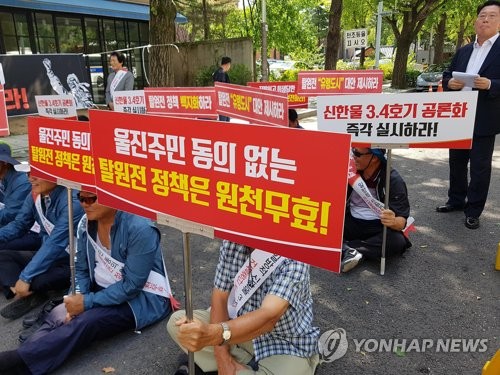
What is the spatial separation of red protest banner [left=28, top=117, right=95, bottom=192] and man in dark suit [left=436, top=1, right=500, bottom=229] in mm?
3258

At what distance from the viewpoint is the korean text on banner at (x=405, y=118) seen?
2799mm

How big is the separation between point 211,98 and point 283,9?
12.5 m

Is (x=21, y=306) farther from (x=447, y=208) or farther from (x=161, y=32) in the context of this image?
(x=161, y=32)

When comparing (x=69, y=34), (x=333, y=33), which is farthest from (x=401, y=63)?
(x=69, y=34)

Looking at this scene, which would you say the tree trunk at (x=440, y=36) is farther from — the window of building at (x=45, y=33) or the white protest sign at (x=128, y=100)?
the white protest sign at (x=128, y=100)

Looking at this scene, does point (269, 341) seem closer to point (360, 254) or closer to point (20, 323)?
point (360, 254)

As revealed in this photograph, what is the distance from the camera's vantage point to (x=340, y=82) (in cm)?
690

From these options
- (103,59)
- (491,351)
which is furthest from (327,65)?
(491,351)

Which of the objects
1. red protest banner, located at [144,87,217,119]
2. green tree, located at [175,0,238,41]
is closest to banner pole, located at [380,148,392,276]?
red protest banner, located at [144,87,217,119]

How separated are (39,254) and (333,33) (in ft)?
36.0

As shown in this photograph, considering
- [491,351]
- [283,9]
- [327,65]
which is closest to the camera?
[491,351]

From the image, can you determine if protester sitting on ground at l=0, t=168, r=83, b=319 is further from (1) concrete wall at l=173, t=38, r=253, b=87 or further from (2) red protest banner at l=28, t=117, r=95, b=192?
(1) concrete wall at l=173, t=38, r=253, b=87

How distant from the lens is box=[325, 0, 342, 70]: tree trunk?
11.8m

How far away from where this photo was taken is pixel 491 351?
247 cm
